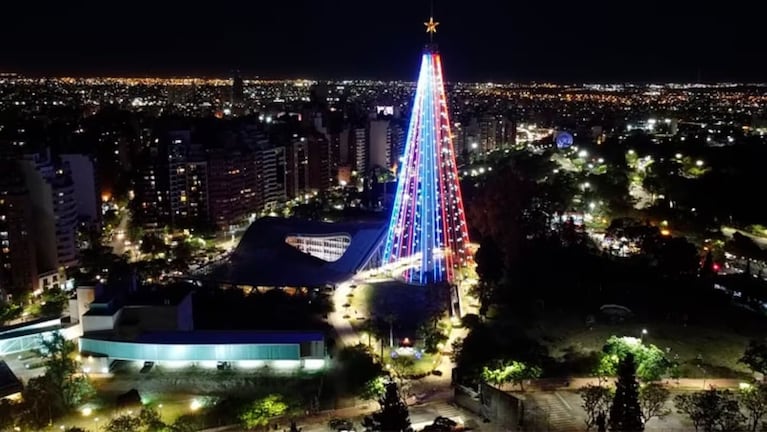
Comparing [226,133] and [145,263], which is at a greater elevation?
[226,133]

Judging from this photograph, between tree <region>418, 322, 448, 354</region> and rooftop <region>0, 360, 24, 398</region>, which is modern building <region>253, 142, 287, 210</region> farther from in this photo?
rooftop <region>0, 360, 24, 398</region>

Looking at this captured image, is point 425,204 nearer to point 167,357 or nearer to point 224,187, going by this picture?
point 167,357

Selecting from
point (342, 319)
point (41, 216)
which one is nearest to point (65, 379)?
point (342, 319)

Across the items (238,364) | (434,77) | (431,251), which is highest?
(434,77)

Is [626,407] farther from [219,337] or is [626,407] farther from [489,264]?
[489,264]

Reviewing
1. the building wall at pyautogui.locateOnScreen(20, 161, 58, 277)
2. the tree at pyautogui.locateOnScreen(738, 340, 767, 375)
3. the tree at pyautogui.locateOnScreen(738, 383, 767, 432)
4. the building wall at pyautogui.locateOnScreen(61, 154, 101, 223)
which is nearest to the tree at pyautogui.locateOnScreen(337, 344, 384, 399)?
the tree at pyautogui.locateOnScreen(738, 383, 767, 432)

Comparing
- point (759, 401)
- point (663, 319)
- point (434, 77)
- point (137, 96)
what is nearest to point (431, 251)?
point (434, 77)

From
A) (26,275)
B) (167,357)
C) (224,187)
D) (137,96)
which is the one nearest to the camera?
(167,357)
